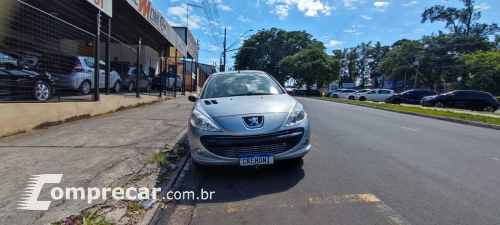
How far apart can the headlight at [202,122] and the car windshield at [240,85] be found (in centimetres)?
94

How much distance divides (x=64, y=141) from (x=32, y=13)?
3.23 m

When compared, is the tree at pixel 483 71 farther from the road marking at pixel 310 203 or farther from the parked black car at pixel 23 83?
the parked black car at pixel 23 83

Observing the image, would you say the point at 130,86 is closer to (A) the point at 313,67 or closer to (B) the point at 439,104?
(B) the point at 439,104

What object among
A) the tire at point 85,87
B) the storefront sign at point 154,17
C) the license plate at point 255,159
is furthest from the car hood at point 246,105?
the storefront sign at point 154,17

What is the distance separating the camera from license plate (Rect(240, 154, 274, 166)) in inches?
143

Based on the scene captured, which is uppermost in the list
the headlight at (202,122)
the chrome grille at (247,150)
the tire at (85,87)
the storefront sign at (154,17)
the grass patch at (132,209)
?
the storefront sign at (154,17)

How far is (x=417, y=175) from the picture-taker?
13.5 feet

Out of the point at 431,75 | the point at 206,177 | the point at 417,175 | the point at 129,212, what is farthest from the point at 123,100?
the point at 431,75

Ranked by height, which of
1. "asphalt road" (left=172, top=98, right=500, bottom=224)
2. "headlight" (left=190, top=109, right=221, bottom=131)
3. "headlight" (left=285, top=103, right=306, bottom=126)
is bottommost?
"asphalt road" (left=172, top=98, right=500, bottom=224)

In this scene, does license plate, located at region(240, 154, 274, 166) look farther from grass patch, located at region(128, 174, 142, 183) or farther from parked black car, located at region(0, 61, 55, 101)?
parked black car, located at region(0, 61, 55, 101)

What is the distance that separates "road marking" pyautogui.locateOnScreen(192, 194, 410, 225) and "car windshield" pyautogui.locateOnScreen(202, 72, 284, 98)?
216 cm

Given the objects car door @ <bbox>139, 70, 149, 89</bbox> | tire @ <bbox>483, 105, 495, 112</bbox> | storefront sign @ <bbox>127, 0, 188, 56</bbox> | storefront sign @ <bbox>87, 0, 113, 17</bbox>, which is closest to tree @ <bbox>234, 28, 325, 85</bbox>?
tire @ <bbox>483, 105, 495, 112</bbox>

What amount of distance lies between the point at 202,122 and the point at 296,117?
131 cm

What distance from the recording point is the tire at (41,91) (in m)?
6.64
